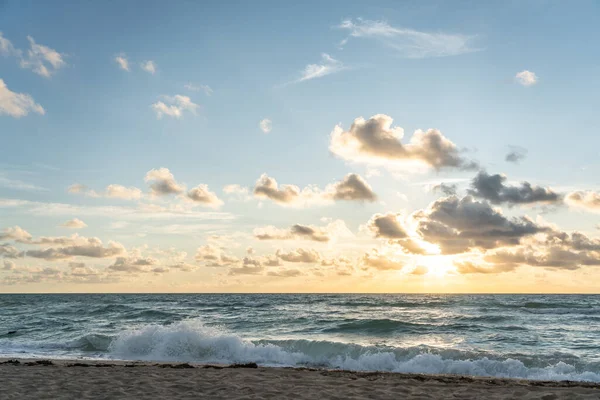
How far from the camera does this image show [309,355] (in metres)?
21.3

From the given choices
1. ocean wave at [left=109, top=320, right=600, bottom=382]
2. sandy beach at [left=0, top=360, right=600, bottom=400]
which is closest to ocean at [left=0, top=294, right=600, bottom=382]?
ocean wave at [left=109, top=320, right=600, bottom=382]

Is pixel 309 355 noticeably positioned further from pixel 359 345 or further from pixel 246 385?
pixel 246 385

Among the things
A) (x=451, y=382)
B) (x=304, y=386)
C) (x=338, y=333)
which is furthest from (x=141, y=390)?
(x=338, y=333)

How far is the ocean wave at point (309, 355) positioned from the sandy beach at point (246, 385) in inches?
120

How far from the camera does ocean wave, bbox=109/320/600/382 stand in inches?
688

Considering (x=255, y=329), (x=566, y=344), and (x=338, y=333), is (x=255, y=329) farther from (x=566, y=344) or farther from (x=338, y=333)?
(x=566, y=344)

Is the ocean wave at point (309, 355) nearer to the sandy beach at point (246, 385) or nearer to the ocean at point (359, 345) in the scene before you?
the ocean at point (359, 345)

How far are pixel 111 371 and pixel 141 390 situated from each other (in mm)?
3678

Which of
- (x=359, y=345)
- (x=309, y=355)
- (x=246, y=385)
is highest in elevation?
(x=246, y=385)

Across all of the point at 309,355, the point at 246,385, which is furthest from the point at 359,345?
the point at 246,385

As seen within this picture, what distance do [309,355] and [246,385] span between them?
9170 millimetres

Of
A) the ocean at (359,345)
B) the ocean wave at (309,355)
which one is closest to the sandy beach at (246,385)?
the ocean wave at (309,355)

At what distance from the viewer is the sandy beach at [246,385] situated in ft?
36.8

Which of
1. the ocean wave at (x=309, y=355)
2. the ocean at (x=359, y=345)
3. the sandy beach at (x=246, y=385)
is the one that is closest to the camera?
the sandy beach at (x=246, y=385)
